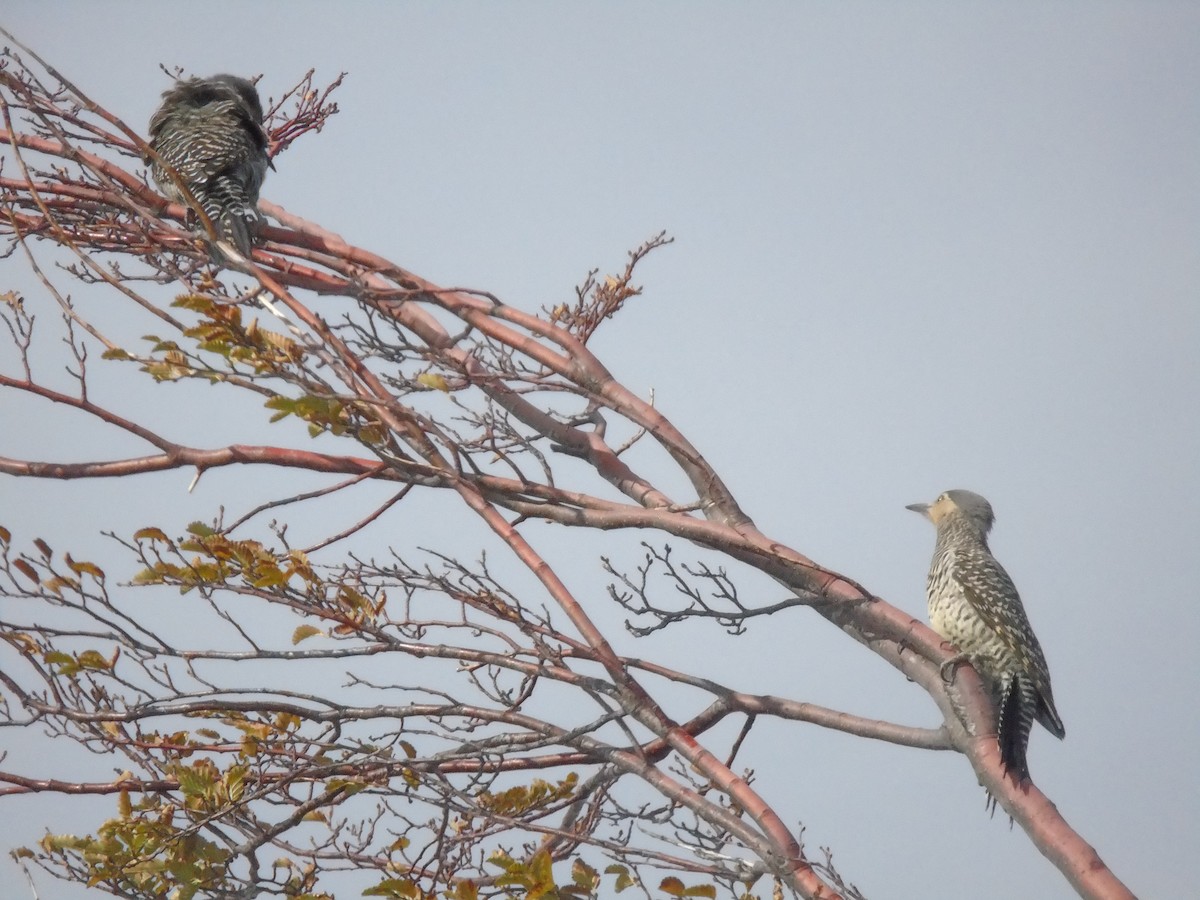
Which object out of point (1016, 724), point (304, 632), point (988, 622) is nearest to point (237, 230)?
point (304, 632)

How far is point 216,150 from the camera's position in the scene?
479cm

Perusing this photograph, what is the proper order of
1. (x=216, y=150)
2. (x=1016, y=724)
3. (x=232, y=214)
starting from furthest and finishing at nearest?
(x=216, y=150) < (x=232, y=214) < (x=1016, y=724)

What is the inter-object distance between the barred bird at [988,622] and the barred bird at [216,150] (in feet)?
9.91

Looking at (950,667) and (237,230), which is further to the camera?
(237,230)

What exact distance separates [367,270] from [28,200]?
1281 millimetres

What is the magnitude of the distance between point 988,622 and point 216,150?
3810 millimetres

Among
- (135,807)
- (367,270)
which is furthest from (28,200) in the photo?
(135,807)

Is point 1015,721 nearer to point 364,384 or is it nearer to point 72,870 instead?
point 364,384

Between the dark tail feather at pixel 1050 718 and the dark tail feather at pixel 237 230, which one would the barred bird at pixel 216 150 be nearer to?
the dark tail feather at pixel 237 230

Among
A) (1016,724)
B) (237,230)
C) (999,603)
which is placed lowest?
(1016,724)

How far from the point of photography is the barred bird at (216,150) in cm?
433

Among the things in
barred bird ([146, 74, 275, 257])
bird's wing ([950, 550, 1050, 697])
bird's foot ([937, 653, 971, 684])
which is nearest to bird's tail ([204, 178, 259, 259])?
barred bird ([146, 74, 275, 257])

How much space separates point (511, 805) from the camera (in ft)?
10.9

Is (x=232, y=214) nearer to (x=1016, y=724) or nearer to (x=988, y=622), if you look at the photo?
(x=1016, y=724)
